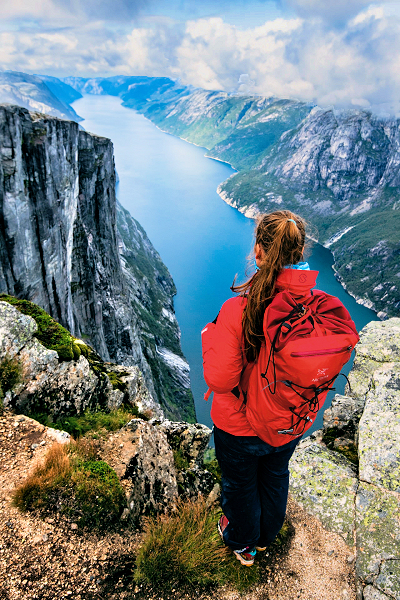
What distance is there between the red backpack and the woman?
0.20 m

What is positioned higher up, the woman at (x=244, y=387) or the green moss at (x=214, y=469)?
the woman at (x=244, y=387)

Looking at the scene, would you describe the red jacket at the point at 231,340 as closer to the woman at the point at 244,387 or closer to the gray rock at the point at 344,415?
the woman at the point at 244,387

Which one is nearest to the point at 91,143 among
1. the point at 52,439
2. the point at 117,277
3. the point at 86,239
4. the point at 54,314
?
the point at 86,239

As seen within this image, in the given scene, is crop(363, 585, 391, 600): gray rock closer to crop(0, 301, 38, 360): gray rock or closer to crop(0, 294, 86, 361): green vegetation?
crop(0, 294, 86, 361): green vegetation

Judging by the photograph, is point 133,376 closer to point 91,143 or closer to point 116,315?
point 91,143

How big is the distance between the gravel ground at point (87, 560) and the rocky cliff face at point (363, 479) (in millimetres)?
335

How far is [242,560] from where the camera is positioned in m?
5.23

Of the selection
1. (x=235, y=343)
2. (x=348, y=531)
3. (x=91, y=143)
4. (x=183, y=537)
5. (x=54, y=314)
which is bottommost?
(x=54, y=314)

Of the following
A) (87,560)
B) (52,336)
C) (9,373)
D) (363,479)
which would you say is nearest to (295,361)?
(87,560)

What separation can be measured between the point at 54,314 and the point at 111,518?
80.4ft

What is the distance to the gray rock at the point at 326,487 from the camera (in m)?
6.51

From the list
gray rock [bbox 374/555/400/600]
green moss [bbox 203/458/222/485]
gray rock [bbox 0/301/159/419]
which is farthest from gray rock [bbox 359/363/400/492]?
gray rock [bbox 0/301/159/419]

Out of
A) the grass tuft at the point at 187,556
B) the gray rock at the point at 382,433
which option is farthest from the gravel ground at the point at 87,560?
the gray rock at the point at 382,433

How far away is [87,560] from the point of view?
447cm
